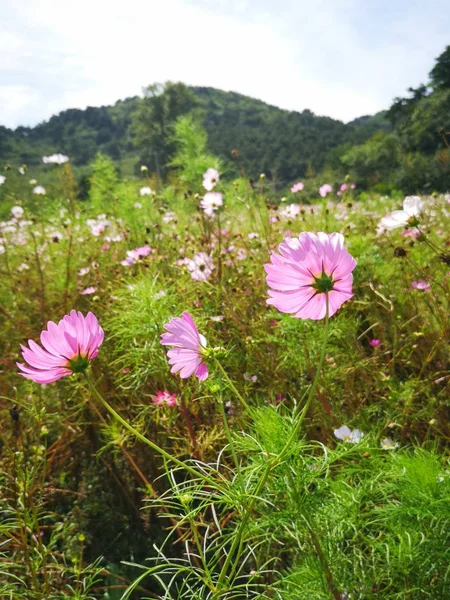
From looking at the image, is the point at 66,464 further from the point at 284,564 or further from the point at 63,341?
the point at 63,341

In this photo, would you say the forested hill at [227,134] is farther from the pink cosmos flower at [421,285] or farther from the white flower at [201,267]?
the pink cosmos flower at [421,285]

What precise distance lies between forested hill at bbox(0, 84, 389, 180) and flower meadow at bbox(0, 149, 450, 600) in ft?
7.98

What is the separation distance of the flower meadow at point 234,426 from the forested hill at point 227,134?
243 cm

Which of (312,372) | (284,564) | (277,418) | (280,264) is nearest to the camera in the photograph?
(280,264)

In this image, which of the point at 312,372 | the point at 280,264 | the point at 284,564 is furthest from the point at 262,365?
the point at 280,264

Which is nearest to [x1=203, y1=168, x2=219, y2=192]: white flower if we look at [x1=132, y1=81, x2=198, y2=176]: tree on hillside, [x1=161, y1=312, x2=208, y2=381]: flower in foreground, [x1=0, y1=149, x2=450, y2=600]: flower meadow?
[x1=0, y1=149, x2=450, y2=600]: flower meadow

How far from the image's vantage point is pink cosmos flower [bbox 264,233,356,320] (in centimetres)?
55

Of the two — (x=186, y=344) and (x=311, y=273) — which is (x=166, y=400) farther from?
(x=311, y=273)

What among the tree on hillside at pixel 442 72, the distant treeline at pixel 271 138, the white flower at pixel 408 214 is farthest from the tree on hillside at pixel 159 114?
the white flower at pixel 408 214

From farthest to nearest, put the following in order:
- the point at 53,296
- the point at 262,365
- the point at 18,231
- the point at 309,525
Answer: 1. the point at 18,231
2. the point at 53,296
3. the point at 262,365
4. the point at 309,525

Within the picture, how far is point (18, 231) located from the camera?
414cm

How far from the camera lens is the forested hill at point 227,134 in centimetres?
2628

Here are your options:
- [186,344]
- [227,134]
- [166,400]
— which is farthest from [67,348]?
[227,134]

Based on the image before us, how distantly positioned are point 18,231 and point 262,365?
3.57m
